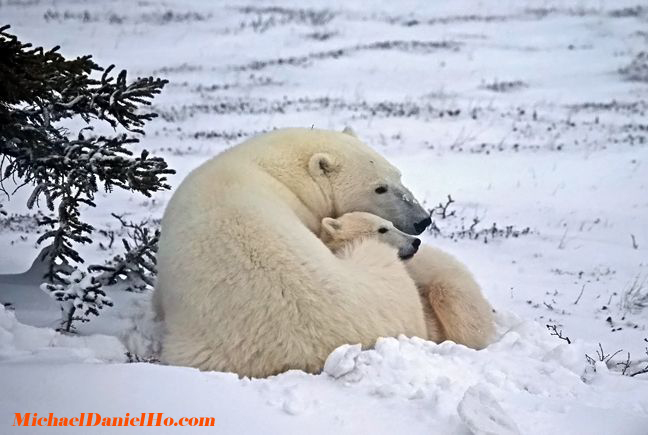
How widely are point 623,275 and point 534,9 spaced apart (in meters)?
20.4

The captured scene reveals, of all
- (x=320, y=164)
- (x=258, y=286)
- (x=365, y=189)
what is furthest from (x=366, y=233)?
(x=258, y=286)

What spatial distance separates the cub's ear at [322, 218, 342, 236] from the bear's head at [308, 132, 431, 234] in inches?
18.5

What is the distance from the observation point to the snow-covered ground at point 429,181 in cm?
295

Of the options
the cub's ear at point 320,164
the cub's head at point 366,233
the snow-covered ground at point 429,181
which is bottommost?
Result: the snow-covered ground at point 429,181

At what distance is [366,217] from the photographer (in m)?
4.68

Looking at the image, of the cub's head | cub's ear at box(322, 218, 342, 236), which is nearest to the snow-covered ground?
the cub's head

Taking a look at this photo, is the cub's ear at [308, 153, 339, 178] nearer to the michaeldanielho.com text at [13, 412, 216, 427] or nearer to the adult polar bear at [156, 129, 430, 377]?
the adult polar bear at [156, 129, 430, 377]

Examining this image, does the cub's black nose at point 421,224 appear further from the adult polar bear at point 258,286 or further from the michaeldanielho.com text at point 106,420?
the michaeldanielho.com text at point 106,420

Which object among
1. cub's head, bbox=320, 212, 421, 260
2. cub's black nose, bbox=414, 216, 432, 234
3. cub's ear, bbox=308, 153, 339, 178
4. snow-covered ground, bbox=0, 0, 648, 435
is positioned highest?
cub's ear, bbox=308, 153, 339, 178

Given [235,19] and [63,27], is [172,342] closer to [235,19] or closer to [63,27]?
[63,27]

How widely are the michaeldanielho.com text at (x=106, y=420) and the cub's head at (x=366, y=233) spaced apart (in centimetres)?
196

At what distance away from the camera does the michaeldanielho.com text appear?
2.59m

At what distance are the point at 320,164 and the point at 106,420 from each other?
8.77 feet

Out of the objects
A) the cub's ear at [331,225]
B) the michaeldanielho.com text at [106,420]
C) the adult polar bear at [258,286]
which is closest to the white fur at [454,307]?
the adult polar bear at [258,286]
